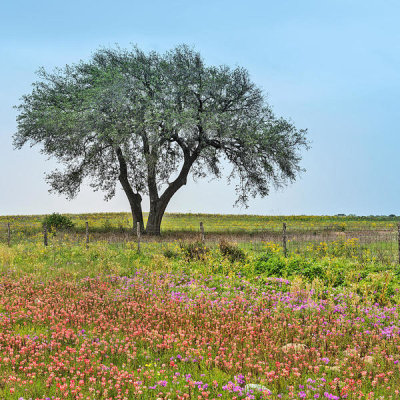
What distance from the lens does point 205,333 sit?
7.33 m

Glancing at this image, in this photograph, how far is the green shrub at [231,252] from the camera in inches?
609

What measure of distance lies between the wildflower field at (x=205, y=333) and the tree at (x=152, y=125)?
1726cm

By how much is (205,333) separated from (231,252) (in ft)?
28.4

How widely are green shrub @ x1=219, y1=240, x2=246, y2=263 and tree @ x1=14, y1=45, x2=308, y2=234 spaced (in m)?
14.0

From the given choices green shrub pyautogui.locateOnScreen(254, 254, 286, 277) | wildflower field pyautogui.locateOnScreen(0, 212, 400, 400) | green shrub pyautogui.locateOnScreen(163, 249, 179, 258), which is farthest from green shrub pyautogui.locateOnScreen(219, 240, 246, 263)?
green shrub pyautogui.locateOnScreen(163, 249, 179, 258)

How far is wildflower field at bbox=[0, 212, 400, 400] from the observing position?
5645 millimetres

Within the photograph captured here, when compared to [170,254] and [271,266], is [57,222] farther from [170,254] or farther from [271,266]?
[271,266]

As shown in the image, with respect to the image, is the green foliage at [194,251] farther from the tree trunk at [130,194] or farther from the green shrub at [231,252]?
the tree trunk at [130,194]

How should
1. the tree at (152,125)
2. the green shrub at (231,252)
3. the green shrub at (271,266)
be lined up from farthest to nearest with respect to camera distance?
the tree at (152,125) → the green shrub at (231,252) → the green shrub at (271,266)

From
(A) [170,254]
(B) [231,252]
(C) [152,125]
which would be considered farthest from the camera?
(C) [152,125]

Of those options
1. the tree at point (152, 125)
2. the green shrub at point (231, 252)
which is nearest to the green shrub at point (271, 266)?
the green shrub at point (231, 252)

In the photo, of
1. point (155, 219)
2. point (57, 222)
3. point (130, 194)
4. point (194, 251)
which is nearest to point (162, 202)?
point (155, 219)

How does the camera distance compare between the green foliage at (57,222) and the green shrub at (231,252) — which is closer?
the green shrub at (231,252)

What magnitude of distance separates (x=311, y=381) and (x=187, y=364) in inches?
72.9
